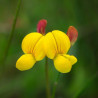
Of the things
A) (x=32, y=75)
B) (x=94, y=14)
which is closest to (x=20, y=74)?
(x=32, y=75)

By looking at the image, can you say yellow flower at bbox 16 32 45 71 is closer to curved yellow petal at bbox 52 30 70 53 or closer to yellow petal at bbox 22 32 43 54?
yellow petal at bbox 22 32 43 54

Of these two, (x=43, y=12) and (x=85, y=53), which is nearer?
(x=85, y=53)

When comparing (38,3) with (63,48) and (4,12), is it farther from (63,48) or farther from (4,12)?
(63,48)

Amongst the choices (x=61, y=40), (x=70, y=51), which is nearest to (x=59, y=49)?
(x=61, y=40)

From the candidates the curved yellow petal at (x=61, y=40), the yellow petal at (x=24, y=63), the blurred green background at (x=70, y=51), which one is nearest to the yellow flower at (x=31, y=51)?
the yellow petal at (x=24, y=63)

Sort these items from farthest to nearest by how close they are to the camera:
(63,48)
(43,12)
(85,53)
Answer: (43,12) → (85,53) → (63,48)

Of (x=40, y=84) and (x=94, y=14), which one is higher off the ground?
(x=94, y=14)

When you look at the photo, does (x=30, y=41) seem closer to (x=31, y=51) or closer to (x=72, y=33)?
(x=31, y=51)
